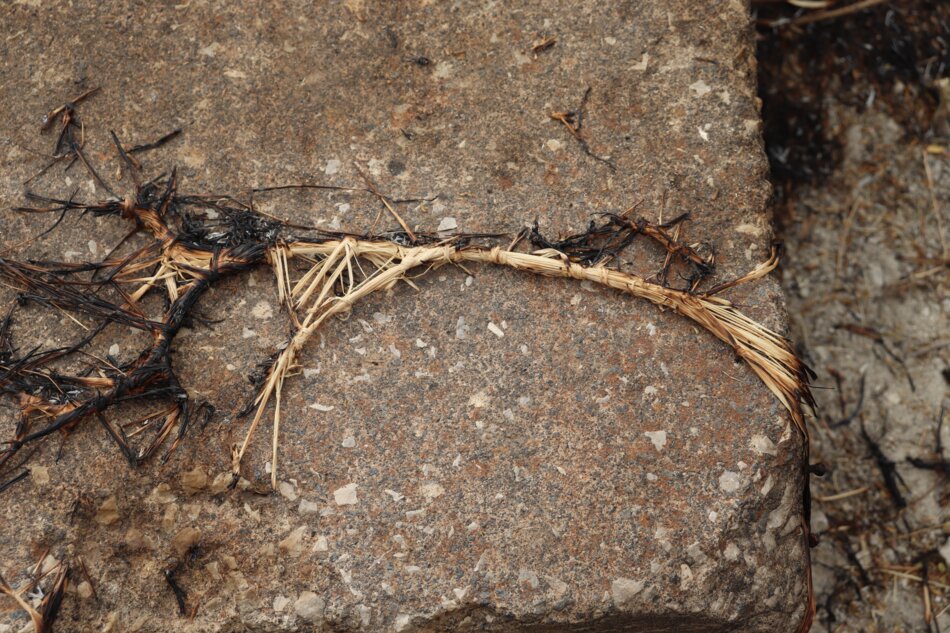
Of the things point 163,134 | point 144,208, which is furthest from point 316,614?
point 163,134

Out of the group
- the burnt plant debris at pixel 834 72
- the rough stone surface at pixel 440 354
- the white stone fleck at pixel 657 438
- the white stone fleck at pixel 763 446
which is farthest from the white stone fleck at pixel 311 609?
the burnt plant debris at pixel 834 72

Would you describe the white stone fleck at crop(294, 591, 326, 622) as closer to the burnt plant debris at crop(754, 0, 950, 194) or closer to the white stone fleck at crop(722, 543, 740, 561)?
the white stone fleck at crop(722, 543, 740, 561)

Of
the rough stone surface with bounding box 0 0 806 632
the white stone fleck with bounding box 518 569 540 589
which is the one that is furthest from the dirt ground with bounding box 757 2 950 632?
the white stone fleck with bounding box 518 569 540 589

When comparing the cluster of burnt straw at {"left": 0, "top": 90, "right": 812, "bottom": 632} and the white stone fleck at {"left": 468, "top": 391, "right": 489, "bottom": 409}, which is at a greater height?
the cluster of burnt straw at {"left": 0, "top": 90, "right": 812, "bottom": 632}

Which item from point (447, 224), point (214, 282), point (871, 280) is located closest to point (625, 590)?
point (447, 224)

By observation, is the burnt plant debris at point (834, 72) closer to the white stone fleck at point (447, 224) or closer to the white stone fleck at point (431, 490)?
the white stone fleck at point (447, 224)

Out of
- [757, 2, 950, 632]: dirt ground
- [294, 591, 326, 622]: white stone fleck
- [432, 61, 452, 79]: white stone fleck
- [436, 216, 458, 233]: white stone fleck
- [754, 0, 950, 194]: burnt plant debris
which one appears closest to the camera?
[294, 591, 326, 622]: white stone fleck

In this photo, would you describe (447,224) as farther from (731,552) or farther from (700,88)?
(731,552)
